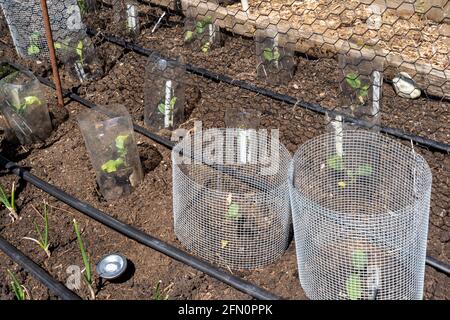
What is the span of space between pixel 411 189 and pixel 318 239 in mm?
570

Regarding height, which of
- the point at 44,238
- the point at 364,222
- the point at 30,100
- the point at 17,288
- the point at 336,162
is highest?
the point at 364,222

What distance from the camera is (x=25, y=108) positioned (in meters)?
3.16

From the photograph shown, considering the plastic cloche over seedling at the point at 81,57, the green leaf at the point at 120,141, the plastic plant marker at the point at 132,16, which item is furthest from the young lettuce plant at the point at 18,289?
the plastic plant marker at the point at 132,16

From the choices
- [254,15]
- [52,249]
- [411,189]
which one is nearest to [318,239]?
[411,189]

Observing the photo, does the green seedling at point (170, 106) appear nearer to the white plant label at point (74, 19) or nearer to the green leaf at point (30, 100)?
the green leaf at point (30, 100)

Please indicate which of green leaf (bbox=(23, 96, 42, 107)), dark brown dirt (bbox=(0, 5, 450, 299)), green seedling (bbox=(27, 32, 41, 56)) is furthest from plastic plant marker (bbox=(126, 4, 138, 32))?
green leaf (bbox=(23, 96, 42, 107))

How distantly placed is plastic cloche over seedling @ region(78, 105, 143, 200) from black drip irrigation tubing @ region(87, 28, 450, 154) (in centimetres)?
84

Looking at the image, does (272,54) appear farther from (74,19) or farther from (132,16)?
(74,19)

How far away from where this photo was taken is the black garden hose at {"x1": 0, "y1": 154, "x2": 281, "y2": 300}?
232 centimetres

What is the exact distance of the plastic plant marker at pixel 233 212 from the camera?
2.47 meters

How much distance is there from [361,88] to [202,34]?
1.22 metres

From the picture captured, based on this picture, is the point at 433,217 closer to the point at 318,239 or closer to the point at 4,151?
the point at 318,239

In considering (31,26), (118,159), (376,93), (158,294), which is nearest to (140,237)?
(158,294)

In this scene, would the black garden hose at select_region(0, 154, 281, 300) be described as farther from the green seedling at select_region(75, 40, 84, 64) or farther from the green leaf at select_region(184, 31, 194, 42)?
the green leaf at select_region(184, 31, 194, 42)
